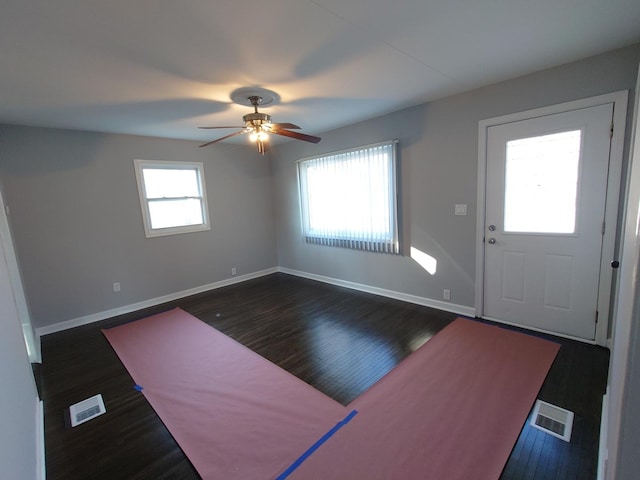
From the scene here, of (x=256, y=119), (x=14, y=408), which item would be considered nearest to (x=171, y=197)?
(x=256, y=119)

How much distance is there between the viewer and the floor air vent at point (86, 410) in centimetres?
208

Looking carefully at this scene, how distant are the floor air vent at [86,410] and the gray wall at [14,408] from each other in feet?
0.92

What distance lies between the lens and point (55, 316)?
11.8ft

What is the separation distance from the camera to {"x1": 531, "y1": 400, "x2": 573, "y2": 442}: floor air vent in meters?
1.75

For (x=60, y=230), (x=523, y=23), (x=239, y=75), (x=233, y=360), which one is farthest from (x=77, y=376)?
(x=523, y=23)

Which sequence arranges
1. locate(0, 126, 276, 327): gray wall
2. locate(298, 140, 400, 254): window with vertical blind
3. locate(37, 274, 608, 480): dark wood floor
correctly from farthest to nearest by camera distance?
locate(298, 140, 400, 254): window with vertical blind → locate(0, 126, 276, 327): gray wall → locate(37, 274, 608, 480): dark wood floor

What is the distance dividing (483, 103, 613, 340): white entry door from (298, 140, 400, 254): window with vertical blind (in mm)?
1199

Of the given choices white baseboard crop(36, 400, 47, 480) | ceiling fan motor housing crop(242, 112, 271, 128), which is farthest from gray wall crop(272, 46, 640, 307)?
white baseboard crop(36, 400, 47, 480)

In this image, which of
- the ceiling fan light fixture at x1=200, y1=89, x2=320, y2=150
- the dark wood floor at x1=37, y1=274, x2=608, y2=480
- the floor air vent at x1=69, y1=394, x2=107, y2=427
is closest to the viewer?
the dark wood floor at x1=37, y1=274, x2=608, y2=480

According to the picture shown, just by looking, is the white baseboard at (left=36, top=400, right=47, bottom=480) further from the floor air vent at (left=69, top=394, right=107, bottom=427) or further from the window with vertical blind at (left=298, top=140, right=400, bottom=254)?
the window with vertical blind at (left=298, top=140, right=400, bottom=254)

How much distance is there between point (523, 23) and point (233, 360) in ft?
11.4

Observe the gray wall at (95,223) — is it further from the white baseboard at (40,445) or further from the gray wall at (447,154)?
the gray wall at (447,154)

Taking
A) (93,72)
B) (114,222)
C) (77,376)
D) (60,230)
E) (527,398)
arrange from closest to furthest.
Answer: (527,398)
(93,72)
(77,376)
(60,230)
(114,222)

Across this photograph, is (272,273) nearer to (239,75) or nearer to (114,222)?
(114,222)
